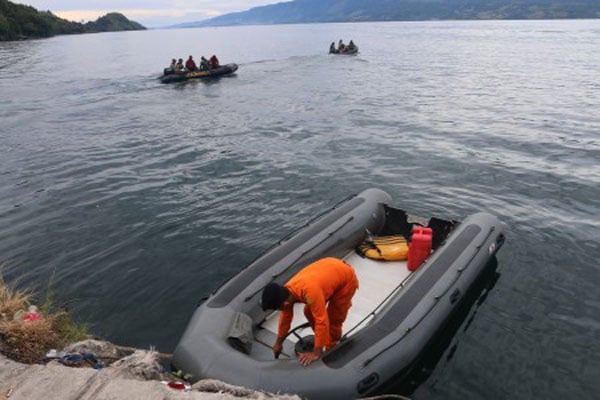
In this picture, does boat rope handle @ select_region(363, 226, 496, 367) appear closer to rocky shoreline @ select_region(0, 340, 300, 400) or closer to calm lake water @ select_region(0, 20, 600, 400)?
calm lake water @ select_region(0, 20, 600, 400)

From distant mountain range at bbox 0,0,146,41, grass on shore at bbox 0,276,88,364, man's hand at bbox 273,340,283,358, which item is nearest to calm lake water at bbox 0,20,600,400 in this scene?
grass on shore at bbox 0,276,88,364

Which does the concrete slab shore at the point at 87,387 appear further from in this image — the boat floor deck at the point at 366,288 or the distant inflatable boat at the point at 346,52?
the distant inflatable boat at the point at 346,52

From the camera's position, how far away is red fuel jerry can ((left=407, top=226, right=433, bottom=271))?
8516 mm

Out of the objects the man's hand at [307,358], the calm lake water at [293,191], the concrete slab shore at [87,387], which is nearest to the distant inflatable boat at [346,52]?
the calm lake water at [293,191]

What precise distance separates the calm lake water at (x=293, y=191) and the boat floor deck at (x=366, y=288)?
129 centimetres

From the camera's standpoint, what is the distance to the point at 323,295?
5359mm

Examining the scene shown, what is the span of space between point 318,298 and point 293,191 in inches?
348

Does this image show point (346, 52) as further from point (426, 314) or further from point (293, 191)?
point (426, 314)

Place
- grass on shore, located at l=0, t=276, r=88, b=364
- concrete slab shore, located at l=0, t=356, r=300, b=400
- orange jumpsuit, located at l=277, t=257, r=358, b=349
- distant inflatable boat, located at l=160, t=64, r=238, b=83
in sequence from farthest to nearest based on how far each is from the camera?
distant inflatable boat, located at l=160, t=64, r=238, b=83 → grass on shore, located at l=0, t=276, r=88, b=364 → orange jumpsuit, located at l=277, t=257, r=358, b=349 → concrete slab shore, located at l=0, t=356, r=300, b=400

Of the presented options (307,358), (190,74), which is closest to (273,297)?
(307,358)

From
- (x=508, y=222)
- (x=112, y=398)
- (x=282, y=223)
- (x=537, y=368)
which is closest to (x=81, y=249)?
(x=282, y=223)

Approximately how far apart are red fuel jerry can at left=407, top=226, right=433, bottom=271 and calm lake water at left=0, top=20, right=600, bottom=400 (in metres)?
1.33

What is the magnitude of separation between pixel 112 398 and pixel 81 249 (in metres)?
6.84

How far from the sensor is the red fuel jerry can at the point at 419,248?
8516mm
